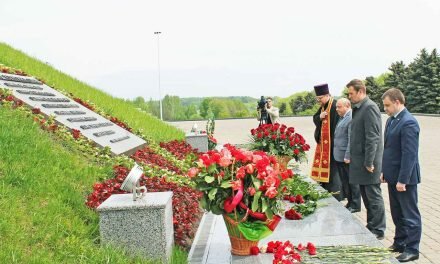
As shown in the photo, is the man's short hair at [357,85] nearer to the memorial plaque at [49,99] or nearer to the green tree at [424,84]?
the memorial plaque at [49,99]

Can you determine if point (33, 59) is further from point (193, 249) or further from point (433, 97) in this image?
point (433, 97)

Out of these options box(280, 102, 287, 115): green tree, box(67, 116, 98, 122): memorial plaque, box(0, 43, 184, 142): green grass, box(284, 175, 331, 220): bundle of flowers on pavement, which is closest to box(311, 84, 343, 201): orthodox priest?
box(284, 175, 331, 220): bundle of flowers on pavement

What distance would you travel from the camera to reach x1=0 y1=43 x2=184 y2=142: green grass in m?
12.8

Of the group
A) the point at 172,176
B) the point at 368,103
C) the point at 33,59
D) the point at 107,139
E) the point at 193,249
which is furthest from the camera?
the point at 33,59

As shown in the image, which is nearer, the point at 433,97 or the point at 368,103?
the point at 368,103

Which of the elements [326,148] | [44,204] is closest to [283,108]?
[326,148]

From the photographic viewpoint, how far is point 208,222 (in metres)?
5.89

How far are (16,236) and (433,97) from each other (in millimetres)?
38655

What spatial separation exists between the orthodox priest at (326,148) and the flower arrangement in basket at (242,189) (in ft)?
11.9

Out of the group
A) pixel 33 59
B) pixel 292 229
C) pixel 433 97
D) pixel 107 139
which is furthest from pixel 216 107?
pixel 292 229

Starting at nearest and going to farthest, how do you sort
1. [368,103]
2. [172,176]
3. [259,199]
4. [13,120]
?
[259,199]
[368,103]
[13,120]
[172,176]

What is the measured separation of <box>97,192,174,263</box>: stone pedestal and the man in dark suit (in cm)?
242

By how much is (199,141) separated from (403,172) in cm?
768

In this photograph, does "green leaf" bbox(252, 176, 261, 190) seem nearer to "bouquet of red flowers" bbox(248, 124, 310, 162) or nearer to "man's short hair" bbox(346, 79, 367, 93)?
"man's short hair" bbox(346, 79, 367, 93)
